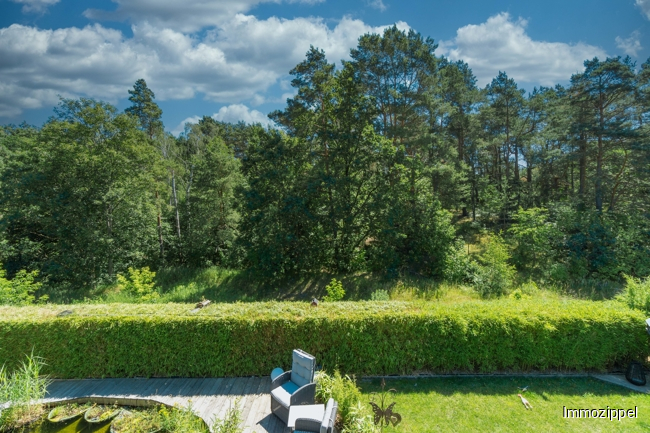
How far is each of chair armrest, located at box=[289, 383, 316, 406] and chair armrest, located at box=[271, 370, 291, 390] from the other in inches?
21.2

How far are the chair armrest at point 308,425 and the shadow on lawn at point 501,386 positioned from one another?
1.65 meters

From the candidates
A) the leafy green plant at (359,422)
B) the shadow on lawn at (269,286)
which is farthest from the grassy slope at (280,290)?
the leafy green plant at (359,422)

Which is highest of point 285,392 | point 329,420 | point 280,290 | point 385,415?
point 329,420

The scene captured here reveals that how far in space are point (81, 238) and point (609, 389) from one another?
1905 centimetres

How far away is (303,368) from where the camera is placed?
16.1 feet

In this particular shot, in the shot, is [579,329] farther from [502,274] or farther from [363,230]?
[363,230]

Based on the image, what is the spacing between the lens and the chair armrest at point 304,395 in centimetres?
450

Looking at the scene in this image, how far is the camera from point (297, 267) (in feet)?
46.8

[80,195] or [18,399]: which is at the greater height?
[80,195]

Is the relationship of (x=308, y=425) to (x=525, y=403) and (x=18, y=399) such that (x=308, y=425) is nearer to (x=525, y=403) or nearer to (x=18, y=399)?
(x=525, y=403)

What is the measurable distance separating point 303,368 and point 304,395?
1.28ft

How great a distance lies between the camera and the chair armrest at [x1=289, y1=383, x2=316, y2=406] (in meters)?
4.50

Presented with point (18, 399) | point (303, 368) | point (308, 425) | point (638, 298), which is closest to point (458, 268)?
point (638, 298)

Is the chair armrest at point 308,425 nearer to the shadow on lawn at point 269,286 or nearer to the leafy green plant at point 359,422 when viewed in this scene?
the leafy green plant at point 359,422
